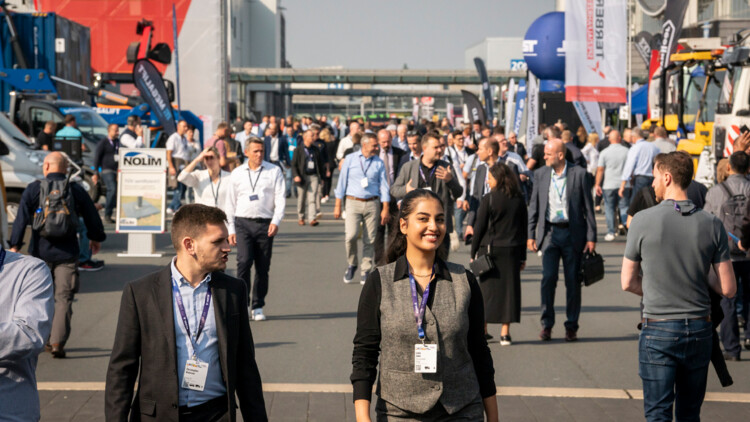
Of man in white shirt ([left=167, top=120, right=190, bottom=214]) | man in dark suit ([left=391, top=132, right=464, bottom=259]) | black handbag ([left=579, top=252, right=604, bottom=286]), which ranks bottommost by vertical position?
black handbag ([left=579, top=252, right=604, bottom=286])

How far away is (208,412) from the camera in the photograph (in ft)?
13.8

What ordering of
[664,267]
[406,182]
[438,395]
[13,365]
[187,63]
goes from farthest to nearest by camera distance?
[187,63]
[406,182]
[664,267]
[438,395]
[13,365]

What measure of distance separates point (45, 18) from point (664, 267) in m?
23.2

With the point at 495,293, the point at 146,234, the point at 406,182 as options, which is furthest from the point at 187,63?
the point at 495,293

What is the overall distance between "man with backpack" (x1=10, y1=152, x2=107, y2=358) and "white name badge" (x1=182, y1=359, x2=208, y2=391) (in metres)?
5.15

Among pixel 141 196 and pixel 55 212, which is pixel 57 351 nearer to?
pixel 55 212

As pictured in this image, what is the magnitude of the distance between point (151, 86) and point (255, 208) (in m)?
11.7

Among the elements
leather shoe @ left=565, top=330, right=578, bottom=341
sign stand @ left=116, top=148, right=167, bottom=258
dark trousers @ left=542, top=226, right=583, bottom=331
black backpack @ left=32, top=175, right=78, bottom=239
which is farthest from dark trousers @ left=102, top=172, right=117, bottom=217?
leather shoe @ left=565, top=330, right=578, bottom=341

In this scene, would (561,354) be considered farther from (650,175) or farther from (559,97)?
(559,97)

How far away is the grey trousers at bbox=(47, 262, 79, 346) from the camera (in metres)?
8.98

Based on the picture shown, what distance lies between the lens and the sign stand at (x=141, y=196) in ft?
51.7

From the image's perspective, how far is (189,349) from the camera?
4.21 metres

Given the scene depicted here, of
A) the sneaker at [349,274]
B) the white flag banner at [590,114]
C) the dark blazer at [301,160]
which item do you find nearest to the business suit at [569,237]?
the sneaker at [349,274]

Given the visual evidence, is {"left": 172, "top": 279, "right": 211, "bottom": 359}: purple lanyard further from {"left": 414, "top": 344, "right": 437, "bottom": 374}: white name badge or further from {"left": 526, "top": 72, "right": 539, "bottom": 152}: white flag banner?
{"left": 526, "top": 72, "right": 539, "bottom": 152}: white flag banner
